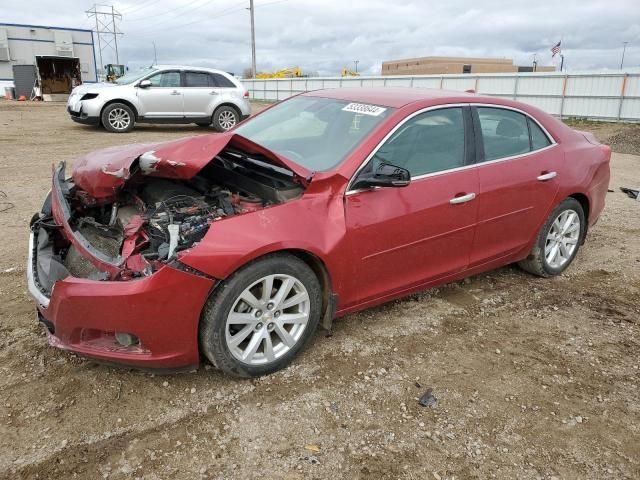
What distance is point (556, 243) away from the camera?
14.7 ft

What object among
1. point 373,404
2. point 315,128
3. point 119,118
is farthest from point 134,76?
Result: point 373,404

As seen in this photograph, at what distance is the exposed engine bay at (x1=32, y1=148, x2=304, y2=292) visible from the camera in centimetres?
277

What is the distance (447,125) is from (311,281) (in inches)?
60.2

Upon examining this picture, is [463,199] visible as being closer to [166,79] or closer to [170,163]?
[170,163]

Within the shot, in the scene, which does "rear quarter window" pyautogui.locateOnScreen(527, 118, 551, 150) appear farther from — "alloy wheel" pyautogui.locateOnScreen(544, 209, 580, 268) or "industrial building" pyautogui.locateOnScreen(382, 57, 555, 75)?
"industrial building" pyautogui.locateOnScreen(382, 57, 555, 75)

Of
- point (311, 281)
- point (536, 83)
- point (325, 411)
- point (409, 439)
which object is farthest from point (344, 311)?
point (536, 83)

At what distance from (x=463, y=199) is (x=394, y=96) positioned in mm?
876

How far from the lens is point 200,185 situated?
11.7ft

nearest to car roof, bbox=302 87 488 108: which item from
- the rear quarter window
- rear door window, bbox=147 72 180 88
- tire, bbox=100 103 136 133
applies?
the rear quarter window

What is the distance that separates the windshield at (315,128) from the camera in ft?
10.8

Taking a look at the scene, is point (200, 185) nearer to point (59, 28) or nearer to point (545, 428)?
point (545, 428)

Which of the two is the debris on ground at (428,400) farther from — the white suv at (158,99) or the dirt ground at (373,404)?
the white suv at (158,99)

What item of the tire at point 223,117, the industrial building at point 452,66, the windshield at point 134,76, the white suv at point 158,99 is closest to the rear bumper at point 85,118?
the white suv at point 158,99

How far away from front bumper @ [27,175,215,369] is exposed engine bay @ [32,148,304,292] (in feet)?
0.44
